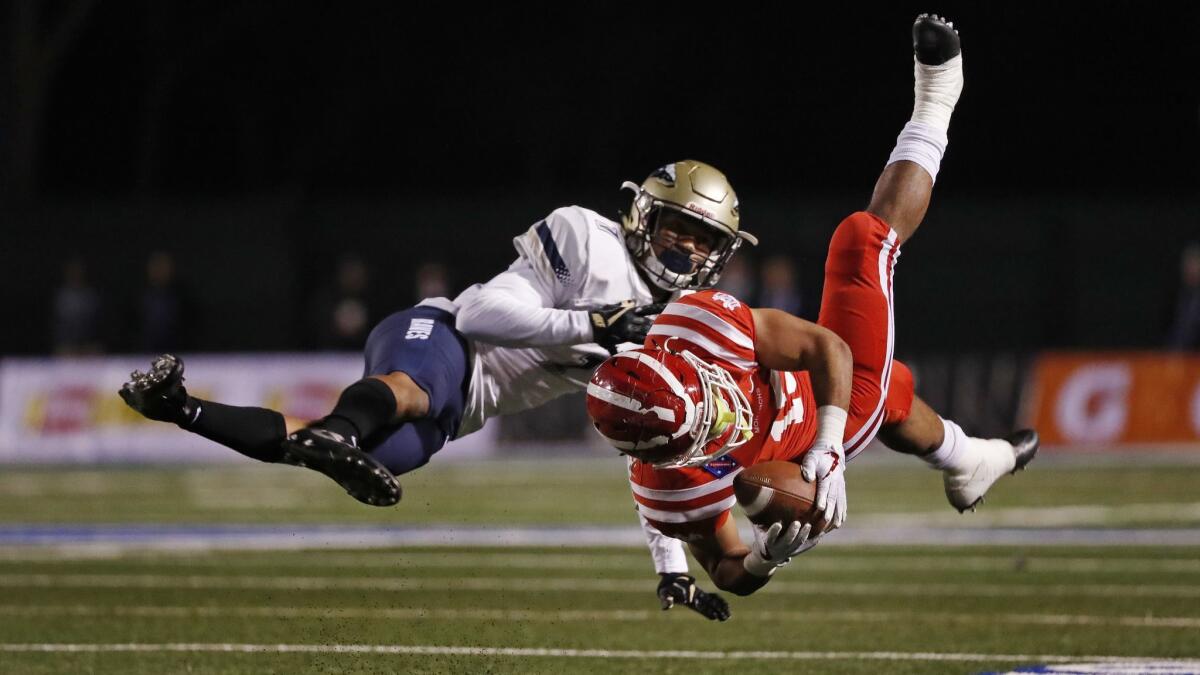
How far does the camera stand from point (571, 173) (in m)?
24.3

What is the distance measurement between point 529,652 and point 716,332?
4.38 ft

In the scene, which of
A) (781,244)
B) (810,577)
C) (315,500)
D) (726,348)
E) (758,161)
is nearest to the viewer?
(726,348)

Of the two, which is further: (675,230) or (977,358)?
(977,358)

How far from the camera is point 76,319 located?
604 inches

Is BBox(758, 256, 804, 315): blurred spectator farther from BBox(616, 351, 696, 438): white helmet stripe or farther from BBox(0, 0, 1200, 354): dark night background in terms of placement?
BBox(616, 351, 696, 438): white helmet stripe

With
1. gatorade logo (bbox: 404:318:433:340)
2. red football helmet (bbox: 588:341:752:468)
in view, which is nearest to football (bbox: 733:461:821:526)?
red football helmet (bbox: 588:341:752:468)

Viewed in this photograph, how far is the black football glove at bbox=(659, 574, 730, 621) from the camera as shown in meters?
5.20

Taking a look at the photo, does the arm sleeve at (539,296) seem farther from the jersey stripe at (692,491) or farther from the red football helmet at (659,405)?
the red football helmet at (659,405)

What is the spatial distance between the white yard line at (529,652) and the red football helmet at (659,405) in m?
1.11

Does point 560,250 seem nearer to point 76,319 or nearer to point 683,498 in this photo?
point 683,498

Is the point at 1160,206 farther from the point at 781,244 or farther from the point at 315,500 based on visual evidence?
the point at 315,500

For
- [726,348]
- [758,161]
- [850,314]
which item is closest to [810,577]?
[850,314]

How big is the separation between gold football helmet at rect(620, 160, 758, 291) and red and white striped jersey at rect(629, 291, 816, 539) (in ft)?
1.79

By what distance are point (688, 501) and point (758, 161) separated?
18.8 meters
